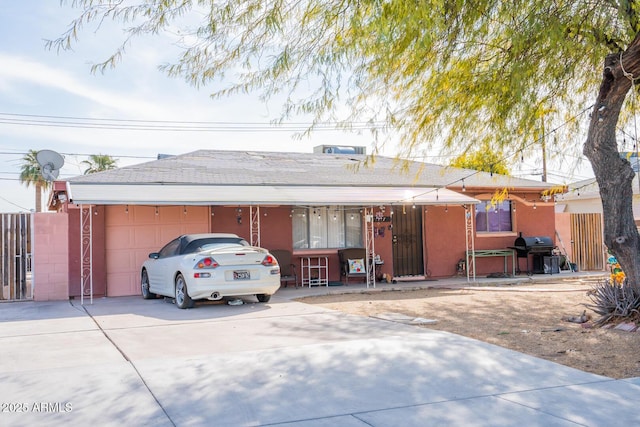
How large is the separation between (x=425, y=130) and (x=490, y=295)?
471cm

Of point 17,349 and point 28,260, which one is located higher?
point 28,260

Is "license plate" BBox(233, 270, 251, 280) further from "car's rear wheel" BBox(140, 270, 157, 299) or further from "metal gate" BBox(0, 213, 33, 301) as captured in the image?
"metal gate" BBox(0, 213, 33, 301)

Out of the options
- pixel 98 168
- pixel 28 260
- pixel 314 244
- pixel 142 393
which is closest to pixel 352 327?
pixel 142 393

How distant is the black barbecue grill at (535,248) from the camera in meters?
17.8

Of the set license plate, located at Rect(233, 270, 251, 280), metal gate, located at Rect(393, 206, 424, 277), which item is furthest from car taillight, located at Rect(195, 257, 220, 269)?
metal gate, located at Rect(393, 206, 424, 277)

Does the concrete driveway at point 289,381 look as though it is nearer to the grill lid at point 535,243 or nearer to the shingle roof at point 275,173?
the shingle roof at point 275,173

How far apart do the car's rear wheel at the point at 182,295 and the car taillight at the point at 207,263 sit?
1.72 feet

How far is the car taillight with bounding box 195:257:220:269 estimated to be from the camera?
11000 millimetres

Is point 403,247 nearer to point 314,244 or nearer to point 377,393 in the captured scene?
point 314,244

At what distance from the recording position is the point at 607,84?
8.65 meters

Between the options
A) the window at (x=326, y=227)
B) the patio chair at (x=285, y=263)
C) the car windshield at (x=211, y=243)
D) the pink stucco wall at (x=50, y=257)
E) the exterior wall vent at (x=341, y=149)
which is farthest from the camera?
the exterior wall vent at (x=341, y=149)

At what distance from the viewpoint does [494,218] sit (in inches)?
737

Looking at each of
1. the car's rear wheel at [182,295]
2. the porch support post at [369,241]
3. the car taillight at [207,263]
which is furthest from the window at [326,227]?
the car taillight at [207,263]

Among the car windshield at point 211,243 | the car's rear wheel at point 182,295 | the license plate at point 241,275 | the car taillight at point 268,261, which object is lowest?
the car's rear wheel at point 182,295
